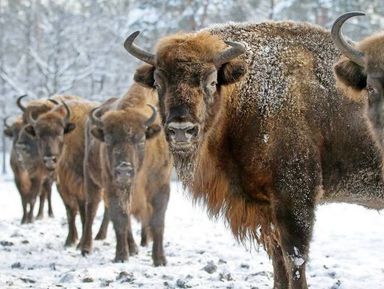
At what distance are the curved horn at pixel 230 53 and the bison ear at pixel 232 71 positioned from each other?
0.07 metres

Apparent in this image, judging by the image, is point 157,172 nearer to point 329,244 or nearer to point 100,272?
A: point 100,272

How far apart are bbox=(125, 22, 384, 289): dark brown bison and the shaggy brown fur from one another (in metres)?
0.41

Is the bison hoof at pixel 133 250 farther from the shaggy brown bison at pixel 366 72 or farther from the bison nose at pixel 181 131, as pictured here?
the shaggy brown bison at pixel 366 72

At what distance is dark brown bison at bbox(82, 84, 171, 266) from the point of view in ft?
27.6

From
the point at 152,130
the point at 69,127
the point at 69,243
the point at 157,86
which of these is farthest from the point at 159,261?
the point at 69,127

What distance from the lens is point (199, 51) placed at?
5.28m

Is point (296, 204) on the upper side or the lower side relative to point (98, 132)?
lower

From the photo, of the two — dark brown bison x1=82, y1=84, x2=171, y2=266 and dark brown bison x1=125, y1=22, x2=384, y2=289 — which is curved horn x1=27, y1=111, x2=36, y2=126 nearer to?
dark brown bison x1=82, y1=84, x2=171, y2=266

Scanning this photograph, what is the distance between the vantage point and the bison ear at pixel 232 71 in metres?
5.36

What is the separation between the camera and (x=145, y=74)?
18.5 ft

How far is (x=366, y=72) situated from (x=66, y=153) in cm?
732

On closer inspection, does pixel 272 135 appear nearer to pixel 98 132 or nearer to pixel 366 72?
pixel 366 72

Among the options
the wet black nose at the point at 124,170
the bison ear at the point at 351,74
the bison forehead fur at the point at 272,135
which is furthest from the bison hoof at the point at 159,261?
the bison ear at the point at 351,74

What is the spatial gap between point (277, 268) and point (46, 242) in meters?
5.61
